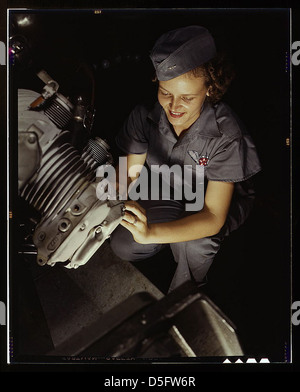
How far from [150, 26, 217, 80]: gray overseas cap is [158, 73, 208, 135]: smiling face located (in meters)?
0.03

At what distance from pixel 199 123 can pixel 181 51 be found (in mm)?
289

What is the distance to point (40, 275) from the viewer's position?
2049 mm

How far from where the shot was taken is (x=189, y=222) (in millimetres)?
2012

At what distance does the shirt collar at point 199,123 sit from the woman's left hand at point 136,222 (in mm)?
323

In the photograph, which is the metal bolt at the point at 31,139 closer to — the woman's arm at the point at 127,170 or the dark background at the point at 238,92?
the dark background at the point at 238,92

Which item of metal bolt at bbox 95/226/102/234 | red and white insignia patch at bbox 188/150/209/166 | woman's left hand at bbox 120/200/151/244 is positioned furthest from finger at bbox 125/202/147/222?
red and white insignia patch at bbox 188/150/209/166

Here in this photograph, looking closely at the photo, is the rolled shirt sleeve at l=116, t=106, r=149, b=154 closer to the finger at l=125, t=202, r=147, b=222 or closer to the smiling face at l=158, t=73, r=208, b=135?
the smiling face at l=158, t=73, r=208, b=135

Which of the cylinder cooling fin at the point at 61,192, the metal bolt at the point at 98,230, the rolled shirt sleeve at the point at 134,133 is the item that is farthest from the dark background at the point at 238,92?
the metal bolt at the point at 98,230

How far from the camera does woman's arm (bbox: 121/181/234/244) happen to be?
78.9 inches

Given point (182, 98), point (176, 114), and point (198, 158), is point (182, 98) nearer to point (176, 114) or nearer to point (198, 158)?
point (176, 114)

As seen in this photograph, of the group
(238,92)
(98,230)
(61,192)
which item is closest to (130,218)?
(98,230)
